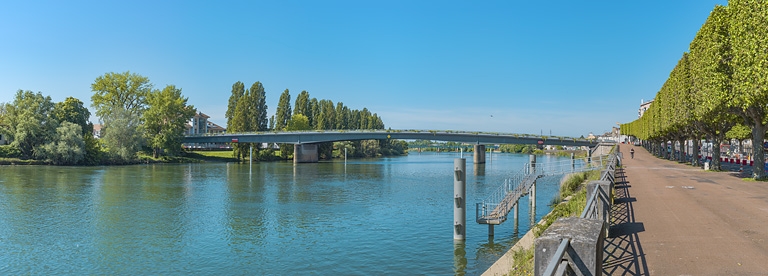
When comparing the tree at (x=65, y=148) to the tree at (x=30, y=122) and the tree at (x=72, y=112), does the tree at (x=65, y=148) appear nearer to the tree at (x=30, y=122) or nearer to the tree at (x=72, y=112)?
the tree at (x=30, y=122)

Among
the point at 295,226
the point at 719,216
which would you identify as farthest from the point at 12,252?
the point at 719,216

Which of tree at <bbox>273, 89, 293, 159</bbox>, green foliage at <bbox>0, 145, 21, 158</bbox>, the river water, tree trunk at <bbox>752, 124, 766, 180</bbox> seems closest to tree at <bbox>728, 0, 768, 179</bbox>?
tree trunk at <bbox>752, 124, 766, 180</bbox>

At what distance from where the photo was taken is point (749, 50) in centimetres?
2583

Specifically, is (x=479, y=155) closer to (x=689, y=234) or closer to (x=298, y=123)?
(x=298, y=123)

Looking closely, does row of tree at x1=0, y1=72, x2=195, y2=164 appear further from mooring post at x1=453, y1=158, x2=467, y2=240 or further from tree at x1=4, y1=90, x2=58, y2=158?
mooring post at x1=453, y1=158, x2=467, y2=240

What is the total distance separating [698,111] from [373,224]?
79.4 feet

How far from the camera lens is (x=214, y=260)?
20688 millimetres

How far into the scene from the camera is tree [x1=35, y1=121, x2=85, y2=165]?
80000mm

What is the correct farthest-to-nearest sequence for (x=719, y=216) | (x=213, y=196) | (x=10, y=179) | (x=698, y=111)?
(x=10, y=179) < (x=213, y=196) < (x=698, y=111) < (x=719, y=216)

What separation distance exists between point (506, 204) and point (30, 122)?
3232 inches

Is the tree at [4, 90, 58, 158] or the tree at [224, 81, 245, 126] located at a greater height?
the tree at [224, 81, 245, 126]

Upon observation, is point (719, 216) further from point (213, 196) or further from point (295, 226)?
point (213, 196)

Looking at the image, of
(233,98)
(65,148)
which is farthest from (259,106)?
(65,148)

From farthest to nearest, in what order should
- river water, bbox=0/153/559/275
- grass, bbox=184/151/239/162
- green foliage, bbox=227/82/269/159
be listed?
green foliage, bbox=227/82/269/159 < grass, bbox=184/151/239/162 < river water, bbox=0/153/559/275
